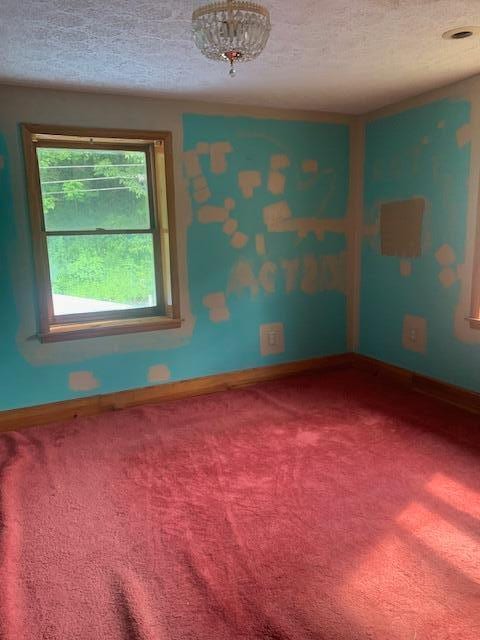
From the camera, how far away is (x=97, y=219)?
3344 millimetres

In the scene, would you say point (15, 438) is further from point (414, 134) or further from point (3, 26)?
point (414, 134)

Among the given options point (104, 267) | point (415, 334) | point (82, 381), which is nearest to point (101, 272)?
point (104, 267)

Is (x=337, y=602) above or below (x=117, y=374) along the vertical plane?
below

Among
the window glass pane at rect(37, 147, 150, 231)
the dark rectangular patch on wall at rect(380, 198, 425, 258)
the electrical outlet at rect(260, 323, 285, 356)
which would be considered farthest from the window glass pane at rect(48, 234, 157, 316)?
the dark rectangular patch on wall at rect(380, 198, 425, 258)

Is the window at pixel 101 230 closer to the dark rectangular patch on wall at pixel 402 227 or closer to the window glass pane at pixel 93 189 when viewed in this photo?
the window glass pane at pixel 93 189

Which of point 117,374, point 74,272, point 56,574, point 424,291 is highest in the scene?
point 74,272

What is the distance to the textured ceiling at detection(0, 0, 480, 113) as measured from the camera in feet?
6.50

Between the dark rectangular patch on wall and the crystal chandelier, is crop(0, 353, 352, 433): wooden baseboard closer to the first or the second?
the dark rectangular patch on wall

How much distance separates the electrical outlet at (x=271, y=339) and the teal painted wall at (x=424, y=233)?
0.83 metres

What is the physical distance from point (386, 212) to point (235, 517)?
276cm

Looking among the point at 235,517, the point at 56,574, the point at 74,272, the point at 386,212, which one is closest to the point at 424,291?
the point at 386,212

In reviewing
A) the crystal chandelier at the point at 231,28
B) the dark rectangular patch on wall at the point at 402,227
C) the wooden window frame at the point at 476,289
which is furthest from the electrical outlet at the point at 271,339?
the crystal chandelier at the point at 231,28

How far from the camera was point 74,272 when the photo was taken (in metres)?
3.33

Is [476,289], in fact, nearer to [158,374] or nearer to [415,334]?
[415,334]
